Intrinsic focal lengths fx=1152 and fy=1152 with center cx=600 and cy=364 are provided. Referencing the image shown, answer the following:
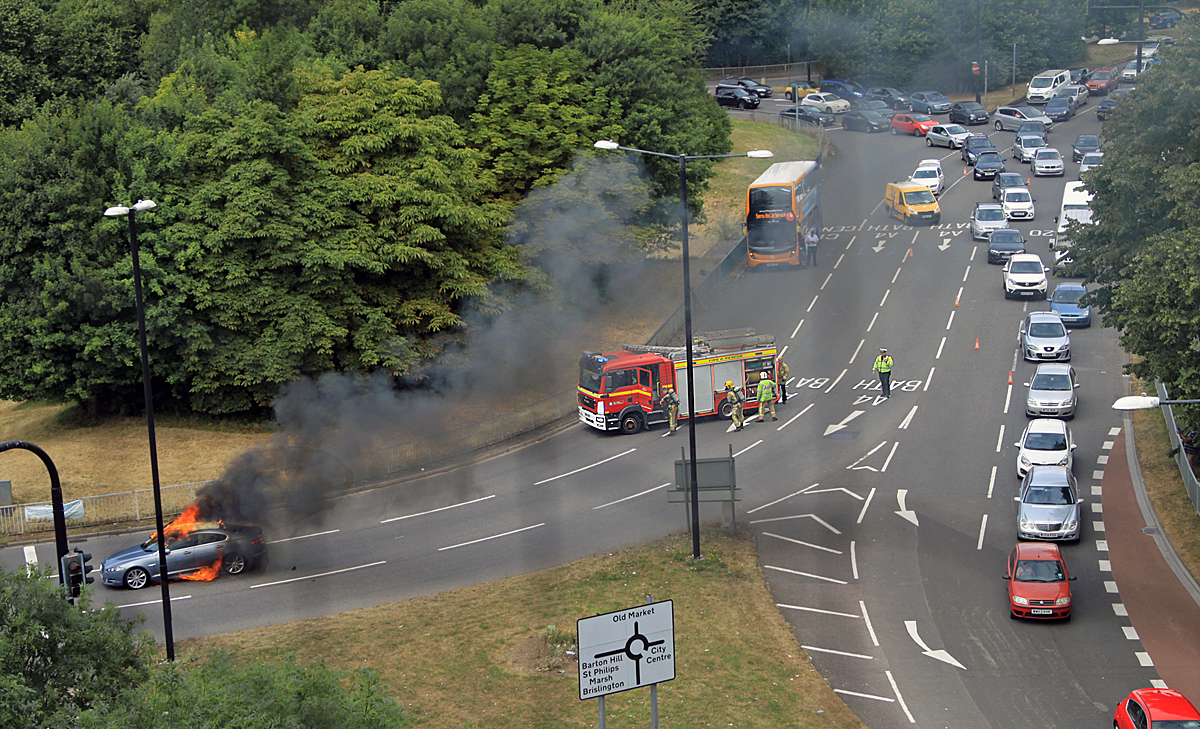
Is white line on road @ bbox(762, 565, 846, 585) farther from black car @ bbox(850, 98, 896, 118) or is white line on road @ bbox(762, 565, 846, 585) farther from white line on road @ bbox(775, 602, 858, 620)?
black car @ bbox(850, 98, 896, 118)

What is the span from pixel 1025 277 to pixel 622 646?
34339 millimetres

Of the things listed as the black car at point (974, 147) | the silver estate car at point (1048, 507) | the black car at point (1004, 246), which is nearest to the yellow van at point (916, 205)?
the black car at point (1004, 246)

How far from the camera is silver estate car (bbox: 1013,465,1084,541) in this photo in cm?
2634

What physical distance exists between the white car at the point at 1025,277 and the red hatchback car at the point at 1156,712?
2648cm

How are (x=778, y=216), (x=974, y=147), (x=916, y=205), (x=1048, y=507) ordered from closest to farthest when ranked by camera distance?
1. (x=1048, y=507)
2. (x=778, y=216)
3. (x=916, y=205)
4. (x=974, y=147)

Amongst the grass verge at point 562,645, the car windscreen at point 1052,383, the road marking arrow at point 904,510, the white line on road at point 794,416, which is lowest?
the road marking arrow at point 904,510

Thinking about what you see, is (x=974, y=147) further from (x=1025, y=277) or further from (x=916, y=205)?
(x=1025, y=277)

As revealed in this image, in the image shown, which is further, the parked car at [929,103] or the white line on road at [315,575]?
the parked car at [929,103]

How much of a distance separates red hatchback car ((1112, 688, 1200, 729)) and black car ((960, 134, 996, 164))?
47063mm

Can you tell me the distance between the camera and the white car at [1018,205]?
5134 cm

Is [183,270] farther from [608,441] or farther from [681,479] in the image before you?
[681,479]

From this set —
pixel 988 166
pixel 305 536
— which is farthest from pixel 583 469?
pixel 988 166

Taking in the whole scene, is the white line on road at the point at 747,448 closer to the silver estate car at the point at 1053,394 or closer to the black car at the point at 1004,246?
the silver estate car at the point at 1053,394

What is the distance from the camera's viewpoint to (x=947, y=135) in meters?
65.8
